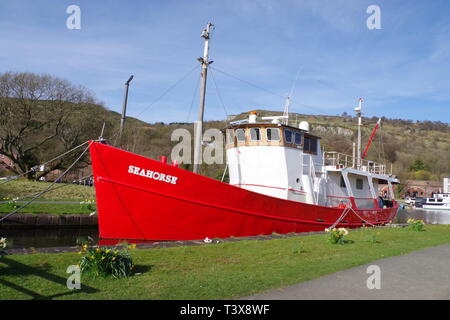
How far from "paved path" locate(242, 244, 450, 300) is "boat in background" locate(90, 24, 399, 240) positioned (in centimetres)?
534

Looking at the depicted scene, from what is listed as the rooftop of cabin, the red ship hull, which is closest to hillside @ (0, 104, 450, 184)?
the rooftop of cabin

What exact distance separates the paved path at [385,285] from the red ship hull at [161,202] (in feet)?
17.2

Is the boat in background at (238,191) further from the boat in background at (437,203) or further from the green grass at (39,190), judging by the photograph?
the boat in background at (437,203)

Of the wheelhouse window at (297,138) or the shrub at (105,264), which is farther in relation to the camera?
the wheelhouse window at (297,138)

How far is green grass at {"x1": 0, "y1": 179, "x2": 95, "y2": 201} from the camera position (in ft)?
71.0

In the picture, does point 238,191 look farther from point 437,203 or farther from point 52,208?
point 437,203

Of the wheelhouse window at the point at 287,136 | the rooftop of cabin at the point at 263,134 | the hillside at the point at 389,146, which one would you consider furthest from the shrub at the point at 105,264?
the hillside at the point at 389,146

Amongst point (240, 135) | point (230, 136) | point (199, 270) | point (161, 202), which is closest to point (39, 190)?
point (230, 136)

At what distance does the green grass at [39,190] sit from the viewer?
2164 centimetres

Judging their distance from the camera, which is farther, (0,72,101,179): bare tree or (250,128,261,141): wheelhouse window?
(0,72,101,179): bare tree

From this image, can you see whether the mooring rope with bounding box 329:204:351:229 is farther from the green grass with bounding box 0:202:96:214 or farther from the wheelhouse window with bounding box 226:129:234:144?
the green grass with bounding box 0:202:96:214

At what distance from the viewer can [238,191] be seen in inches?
478

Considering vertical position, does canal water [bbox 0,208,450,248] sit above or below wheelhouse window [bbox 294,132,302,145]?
below
